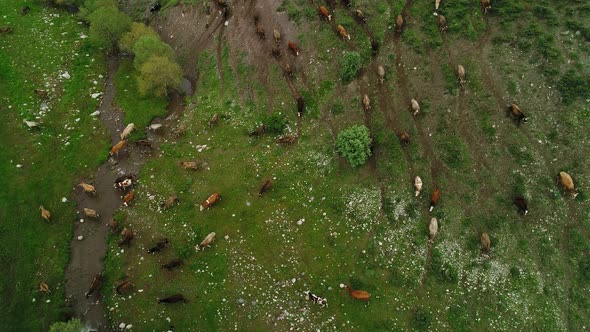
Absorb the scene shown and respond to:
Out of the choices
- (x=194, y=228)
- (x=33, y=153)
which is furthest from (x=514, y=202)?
(x=33, y=153)

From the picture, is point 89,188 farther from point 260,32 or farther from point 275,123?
point 260,32

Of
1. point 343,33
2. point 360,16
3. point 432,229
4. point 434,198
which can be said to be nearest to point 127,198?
point 432,229

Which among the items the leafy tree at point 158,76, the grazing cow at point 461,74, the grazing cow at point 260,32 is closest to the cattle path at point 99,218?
the leafy tree at point 158,76

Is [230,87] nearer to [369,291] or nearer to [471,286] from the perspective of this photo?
[369,291]

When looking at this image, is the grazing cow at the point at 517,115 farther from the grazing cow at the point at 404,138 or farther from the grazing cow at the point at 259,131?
the grazing cow at the point at 259,131

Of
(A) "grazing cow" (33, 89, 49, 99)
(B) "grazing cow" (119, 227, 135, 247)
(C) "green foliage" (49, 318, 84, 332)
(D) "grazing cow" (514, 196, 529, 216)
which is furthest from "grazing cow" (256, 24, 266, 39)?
(C) "green foliage" (49, 318, 84, 332)

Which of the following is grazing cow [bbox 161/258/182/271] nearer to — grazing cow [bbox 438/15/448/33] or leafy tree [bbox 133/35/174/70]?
leafy tree [bbox 133/35/174/70]
